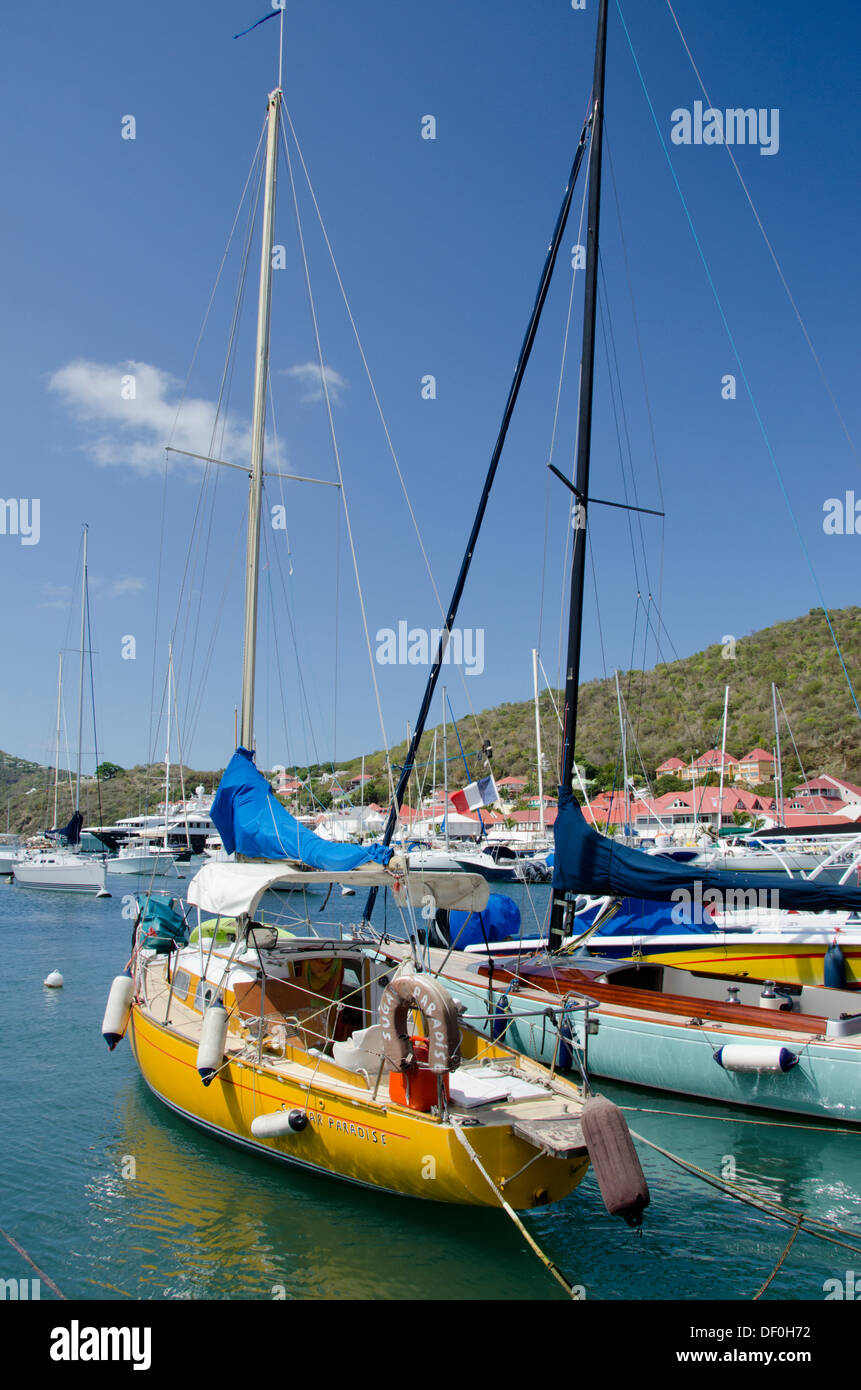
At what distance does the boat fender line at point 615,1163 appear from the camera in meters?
6.48

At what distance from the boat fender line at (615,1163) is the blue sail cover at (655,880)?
510cm

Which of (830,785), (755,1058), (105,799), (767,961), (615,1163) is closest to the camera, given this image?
(615,1163)

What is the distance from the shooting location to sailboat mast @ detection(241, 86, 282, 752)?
13305 mm

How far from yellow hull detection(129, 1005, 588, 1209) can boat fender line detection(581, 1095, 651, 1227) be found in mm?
818

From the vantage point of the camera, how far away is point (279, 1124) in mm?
8438

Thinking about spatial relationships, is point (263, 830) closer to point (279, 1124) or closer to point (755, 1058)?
point (279, 1124)

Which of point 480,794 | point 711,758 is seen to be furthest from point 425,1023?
point 711,758

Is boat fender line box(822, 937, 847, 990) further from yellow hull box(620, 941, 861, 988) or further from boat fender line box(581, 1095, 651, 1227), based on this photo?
boat fender line box(581, 1095, 651, 1227)

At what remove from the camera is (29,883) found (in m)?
45.6

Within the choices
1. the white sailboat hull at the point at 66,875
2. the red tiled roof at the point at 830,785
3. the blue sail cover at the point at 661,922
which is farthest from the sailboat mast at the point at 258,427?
→ the red tiled roof at the point at 830,785

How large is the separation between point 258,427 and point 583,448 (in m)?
5.50

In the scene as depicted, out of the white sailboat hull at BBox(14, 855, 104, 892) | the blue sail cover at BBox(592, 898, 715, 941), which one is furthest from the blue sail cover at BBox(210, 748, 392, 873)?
the white sailboat hull at BBox(14, 855, 104, 892)
